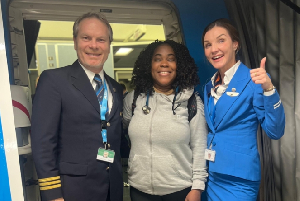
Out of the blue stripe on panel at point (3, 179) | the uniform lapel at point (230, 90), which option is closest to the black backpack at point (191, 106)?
the uniform lapel at point (230, 90)

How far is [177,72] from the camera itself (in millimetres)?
1934

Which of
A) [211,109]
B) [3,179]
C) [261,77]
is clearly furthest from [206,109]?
A: [3,179]

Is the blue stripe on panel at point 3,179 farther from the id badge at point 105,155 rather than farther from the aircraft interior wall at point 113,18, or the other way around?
the aircraft interior wall at point 113,18

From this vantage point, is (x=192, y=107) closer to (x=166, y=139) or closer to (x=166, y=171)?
(x=166, y=139)

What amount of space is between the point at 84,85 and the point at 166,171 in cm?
82

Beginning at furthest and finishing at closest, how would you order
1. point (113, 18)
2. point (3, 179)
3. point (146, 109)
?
1. point (113, 18)
2. point (146, 109)
3. point (3, 179)

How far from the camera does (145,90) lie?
6.21ft

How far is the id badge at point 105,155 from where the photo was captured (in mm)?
1528

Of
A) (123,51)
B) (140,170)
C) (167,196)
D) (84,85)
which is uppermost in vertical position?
(123,51)

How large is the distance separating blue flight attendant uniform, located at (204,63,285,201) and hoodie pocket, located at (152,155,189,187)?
256mm

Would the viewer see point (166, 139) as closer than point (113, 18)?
Yes

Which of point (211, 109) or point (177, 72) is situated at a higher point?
point (177, 72)

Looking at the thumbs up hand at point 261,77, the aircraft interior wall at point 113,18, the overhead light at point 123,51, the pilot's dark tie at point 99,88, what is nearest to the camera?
the thumbs up hand at point 261,77

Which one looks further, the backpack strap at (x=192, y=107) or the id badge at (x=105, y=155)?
the backpack strap at (x=192, y=107)
